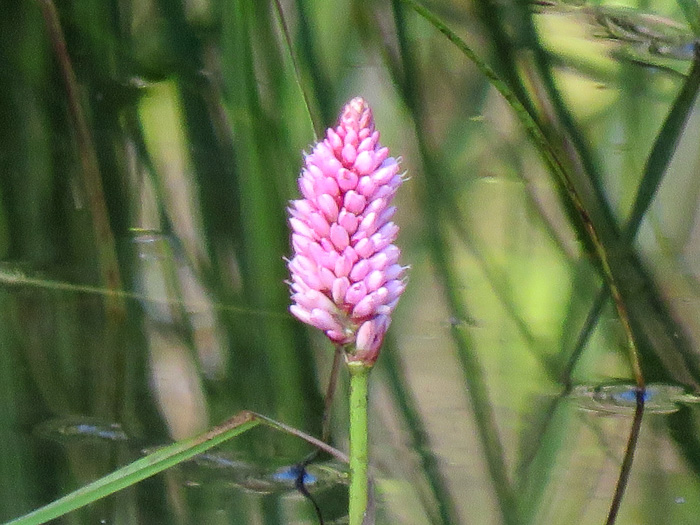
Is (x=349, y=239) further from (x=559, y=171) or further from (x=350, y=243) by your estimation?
(x=559, y=171)

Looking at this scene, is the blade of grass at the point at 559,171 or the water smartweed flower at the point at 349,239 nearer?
the water smartweed flower at the point at 349,239

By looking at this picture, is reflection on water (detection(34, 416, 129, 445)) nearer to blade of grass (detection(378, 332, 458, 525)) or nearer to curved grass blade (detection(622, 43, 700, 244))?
blade of grass (detection(378, 332, 458, 525))

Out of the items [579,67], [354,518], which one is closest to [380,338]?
[354,518]

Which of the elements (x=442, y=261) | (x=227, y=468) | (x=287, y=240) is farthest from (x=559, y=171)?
(x=227, y=468)

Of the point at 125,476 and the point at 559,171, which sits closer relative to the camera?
the point at 125,476

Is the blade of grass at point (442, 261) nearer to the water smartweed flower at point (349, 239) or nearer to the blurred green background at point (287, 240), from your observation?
the blurred green background at point (287, 240)

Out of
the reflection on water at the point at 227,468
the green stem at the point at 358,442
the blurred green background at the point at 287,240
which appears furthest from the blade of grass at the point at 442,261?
the green stem at the point at 358,442
